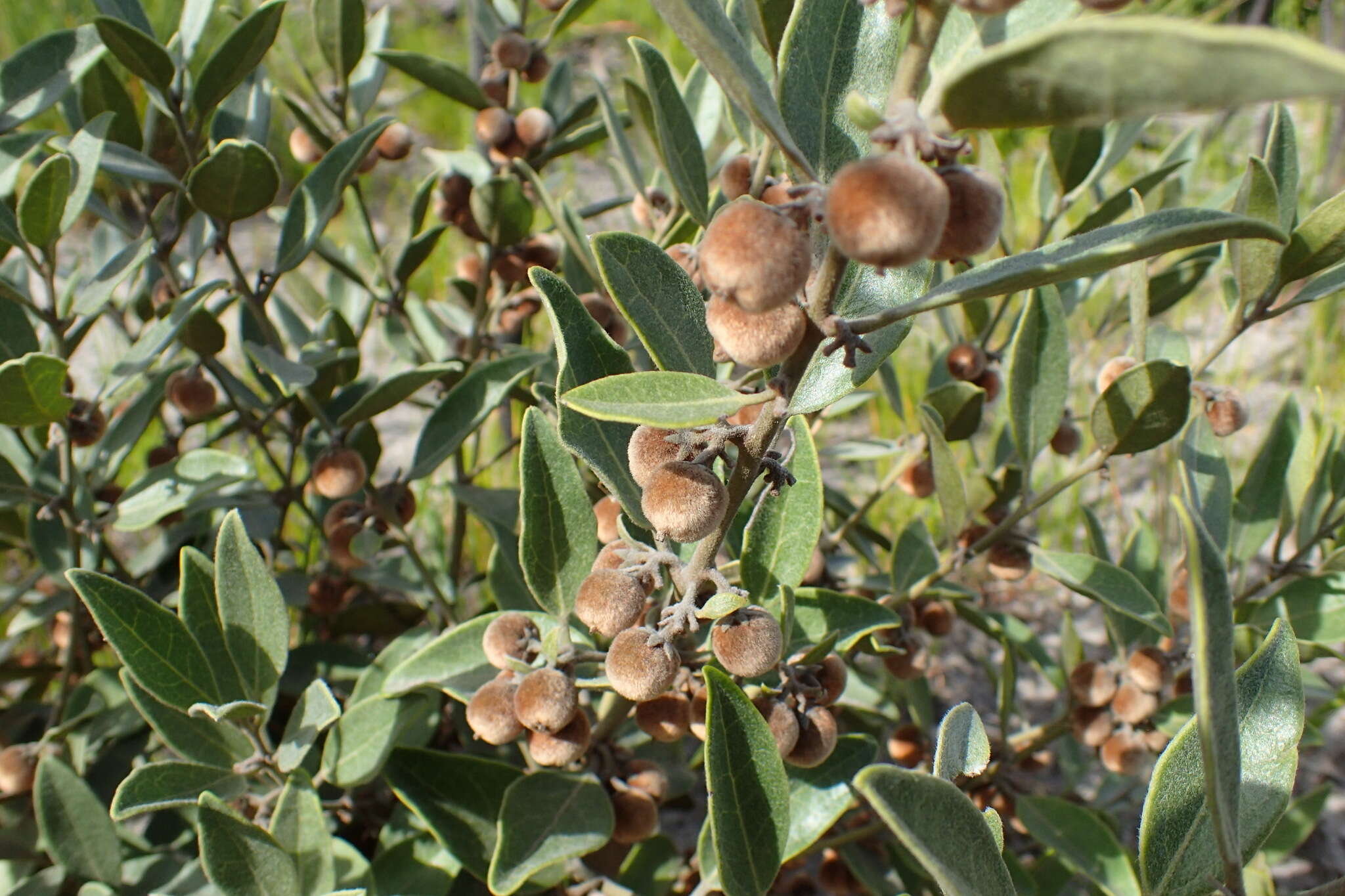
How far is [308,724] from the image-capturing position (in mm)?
1301

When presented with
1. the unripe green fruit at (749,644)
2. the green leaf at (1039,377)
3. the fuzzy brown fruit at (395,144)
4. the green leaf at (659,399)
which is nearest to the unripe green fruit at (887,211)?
the green leaf at (659,399)

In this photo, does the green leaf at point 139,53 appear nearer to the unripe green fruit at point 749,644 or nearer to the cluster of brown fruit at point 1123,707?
the unripe green fruit at point 749,644

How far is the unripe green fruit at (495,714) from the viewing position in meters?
1.16

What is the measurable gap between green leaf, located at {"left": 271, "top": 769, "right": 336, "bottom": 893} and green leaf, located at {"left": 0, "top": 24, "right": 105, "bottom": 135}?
3.27ft

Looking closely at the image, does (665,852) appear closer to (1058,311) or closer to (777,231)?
(1058,311)

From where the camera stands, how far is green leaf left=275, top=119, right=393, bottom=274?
1.51m

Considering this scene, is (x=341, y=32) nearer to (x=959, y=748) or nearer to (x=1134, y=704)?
(x=959, y=748)

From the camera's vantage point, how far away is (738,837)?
1.10 metres

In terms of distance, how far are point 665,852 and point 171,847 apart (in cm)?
84

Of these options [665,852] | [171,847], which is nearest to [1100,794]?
[665,852]

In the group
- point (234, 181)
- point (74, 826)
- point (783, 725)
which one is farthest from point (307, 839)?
point (234, 181)

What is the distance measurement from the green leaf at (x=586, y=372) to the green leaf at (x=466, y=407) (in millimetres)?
443

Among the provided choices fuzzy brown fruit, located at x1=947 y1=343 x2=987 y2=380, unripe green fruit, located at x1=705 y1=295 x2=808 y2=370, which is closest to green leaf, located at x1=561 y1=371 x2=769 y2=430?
unripe green fruit, located at x1=705 y1=295 x2=808 y2=370

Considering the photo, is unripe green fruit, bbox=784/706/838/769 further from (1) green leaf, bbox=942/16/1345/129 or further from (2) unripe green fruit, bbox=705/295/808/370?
(1) green leaf, bbox=942/16/1345/129
